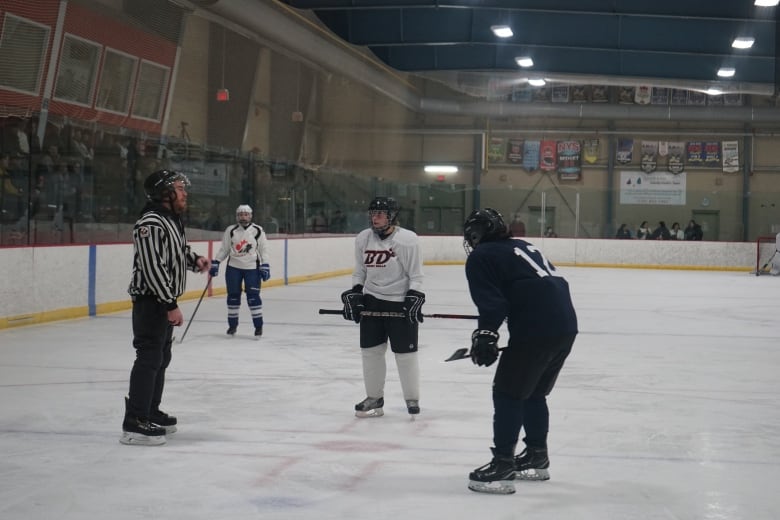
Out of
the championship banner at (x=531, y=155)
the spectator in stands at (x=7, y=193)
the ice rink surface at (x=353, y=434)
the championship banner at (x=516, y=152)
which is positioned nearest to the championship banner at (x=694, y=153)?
the championship banner at (x=531, y=155)

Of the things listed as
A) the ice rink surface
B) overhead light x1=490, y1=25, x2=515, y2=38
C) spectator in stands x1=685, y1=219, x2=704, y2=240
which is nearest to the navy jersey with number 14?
the ice rink surface

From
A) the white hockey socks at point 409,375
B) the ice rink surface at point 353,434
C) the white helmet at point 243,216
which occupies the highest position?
the white helmet at point 243,216

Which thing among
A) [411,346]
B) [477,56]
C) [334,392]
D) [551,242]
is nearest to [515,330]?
[411,346]

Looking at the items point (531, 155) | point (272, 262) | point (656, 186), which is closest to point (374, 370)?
point (272, 262)

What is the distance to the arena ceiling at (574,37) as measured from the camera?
18.6 meters

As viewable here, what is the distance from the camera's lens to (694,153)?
32781 millimetres

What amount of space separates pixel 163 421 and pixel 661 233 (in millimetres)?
24326

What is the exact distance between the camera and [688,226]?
27812mm

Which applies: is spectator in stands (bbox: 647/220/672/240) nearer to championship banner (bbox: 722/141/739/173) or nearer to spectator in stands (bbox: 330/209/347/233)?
championship banner (bbox: 722/141/739/173)

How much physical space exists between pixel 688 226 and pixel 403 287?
23277mm

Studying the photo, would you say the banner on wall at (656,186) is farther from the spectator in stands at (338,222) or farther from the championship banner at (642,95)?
the spectator in stands at (338,222)

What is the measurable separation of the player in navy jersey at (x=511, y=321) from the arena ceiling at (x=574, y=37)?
48.4ft

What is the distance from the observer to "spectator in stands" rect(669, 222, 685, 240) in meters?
27.9

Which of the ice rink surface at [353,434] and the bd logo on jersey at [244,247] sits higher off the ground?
the bd logo on jersey at [244,247]
